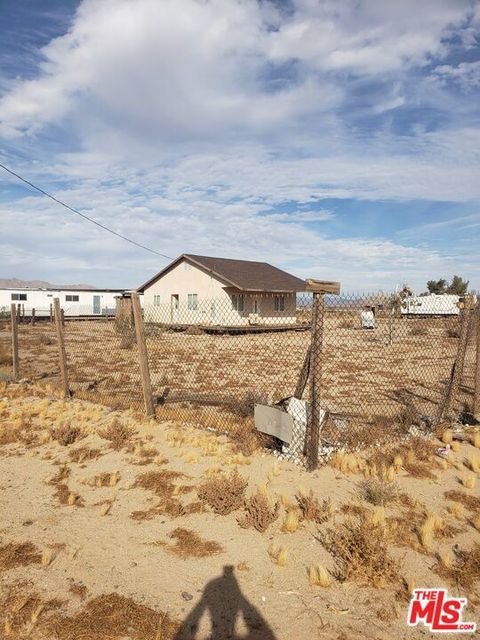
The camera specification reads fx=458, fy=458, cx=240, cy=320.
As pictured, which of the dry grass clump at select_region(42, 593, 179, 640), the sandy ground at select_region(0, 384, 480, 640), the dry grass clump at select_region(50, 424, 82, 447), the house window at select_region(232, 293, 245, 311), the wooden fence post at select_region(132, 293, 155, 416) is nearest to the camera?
the dry grass clump at select_region(42, 593, 179, 640)

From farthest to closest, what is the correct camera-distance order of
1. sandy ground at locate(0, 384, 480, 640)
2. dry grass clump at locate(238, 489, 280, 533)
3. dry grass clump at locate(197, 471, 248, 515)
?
dry grass clump at locate(197, 471, 248, 515) → dry grass clump at locate(238, 489, 280, 533) → sandy ground at locate(0, 384, 480, 640)

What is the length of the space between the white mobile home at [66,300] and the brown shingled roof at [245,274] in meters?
11.0

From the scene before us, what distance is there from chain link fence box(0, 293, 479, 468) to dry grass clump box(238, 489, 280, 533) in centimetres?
107

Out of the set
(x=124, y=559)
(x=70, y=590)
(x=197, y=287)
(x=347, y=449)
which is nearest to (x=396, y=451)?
(x=347, y=449)

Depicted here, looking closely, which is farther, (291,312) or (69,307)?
(69,307)

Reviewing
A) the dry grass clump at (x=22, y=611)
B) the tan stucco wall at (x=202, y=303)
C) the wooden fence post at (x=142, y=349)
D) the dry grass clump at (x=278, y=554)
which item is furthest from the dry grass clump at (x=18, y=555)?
the tan stucco wall at (x=202, y=303)

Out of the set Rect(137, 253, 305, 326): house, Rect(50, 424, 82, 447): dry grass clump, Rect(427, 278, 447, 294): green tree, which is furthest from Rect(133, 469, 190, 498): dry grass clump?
Rect(427, 278, 447, 294): green tree

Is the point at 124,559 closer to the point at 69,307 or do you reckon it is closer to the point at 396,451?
the point at 396,451

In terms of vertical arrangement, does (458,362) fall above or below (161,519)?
above

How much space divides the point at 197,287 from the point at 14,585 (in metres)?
28.8

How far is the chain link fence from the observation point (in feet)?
18.4

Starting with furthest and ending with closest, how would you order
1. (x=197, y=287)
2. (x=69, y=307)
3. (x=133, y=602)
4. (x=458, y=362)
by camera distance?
(x=69, y=307), (x=197, y=287), (x=458, y=362), (x=133, y=602)

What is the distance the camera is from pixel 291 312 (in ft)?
110

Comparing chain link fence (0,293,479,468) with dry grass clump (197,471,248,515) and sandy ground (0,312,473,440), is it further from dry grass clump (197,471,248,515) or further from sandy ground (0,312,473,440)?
dry grass clump (197,471,248,515)
